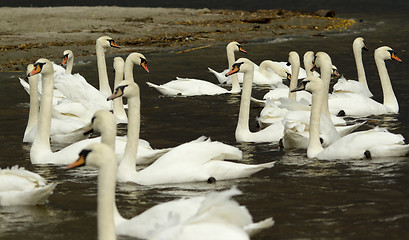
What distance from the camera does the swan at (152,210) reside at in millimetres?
5852

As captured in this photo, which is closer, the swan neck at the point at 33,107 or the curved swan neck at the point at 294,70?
the swan neck at the point at 33,107

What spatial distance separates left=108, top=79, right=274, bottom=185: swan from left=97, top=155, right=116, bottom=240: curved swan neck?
271 centimetres

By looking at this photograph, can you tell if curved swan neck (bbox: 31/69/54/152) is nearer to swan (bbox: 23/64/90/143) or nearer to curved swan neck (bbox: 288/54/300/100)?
swan (bbox: 23/64/90/143)

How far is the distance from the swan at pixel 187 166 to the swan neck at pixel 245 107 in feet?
8.55

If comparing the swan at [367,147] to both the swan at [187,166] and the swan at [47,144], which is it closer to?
the swan at [187,166]

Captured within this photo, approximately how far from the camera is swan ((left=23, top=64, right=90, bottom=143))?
38.9 feet

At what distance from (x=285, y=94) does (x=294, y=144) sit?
13.6 feet

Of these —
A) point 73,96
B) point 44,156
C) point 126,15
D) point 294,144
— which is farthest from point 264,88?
point 126,15

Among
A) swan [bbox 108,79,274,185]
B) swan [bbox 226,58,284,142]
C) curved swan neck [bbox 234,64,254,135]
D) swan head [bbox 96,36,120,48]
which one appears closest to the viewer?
swan [bbox 108,79,274,185]

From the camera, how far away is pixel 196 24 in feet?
105

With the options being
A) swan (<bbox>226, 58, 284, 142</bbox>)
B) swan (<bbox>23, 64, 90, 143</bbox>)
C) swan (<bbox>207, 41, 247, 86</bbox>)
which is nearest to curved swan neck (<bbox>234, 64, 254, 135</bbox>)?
swan (<bbox>226, 58, 284, 142</bbox>)

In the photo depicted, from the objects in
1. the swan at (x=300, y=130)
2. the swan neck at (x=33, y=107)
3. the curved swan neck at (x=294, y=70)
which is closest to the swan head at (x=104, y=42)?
the curved swan neck at (x=294, y=70)

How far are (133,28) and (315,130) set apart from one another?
19539 mm

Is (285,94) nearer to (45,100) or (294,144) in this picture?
(294,144)
